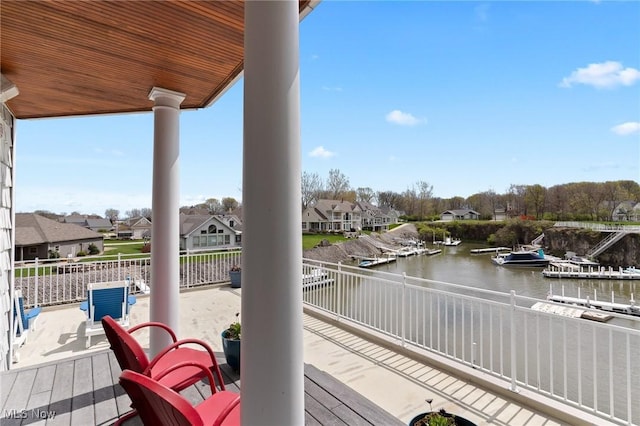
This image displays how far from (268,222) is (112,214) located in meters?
45.4

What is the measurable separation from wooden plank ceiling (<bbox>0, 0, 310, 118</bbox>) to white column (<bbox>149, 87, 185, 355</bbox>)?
301mm

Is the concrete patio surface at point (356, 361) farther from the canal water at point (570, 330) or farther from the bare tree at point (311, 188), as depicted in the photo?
the bare tree at point (311, 188)

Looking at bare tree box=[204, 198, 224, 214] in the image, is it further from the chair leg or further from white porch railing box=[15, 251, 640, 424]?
the chair leg

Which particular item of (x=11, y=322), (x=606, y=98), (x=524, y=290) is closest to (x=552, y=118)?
(x=606, y=98)

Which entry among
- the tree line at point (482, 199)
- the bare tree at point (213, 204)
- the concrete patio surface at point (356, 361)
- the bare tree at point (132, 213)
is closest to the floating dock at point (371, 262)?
the tree line at point (482, 199)

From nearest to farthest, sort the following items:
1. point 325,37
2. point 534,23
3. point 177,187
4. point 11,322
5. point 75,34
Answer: point 75,34
point 177,187
point 11,322
point 325,37
point 534,23

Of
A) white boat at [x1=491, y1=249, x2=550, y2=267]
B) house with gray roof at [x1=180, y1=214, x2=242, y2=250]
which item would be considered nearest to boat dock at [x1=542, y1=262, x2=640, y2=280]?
white boat at [x1=491, y1=249, x2=550, y2=267]

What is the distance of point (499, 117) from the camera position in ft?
82.6

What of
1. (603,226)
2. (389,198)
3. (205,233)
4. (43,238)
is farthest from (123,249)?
(389,198)

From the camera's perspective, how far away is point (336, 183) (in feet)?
155

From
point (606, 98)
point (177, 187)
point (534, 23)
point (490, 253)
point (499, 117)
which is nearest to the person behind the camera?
point (177, 187)

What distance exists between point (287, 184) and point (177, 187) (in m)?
2.05

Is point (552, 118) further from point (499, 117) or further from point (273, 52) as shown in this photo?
point (273, 52)

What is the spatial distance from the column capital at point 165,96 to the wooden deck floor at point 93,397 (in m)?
2.48
